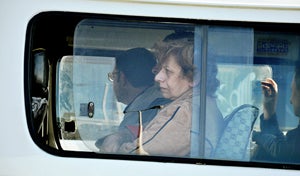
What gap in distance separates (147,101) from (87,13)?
56 centimetres

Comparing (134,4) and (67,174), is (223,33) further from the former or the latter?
(67,174)

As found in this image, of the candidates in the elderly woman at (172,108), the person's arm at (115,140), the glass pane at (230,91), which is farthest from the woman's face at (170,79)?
the person's arm at (115,140)

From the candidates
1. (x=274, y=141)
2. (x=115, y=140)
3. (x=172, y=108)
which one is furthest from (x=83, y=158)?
(x=274, y=141)

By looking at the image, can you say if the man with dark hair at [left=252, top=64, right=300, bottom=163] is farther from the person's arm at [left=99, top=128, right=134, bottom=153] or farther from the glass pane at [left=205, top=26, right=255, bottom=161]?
the person's arm at [left=99, top=128, right=134, bottom=153]

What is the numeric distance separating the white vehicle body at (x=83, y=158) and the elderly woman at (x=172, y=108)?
100mm

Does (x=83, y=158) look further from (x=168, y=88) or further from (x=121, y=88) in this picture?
(x=168, y=88)

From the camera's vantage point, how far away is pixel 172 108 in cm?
377

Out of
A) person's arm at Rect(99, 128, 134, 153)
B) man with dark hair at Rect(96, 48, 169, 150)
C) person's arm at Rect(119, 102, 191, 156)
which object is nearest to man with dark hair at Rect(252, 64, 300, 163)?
person's arm at Rect(119, 102, 191, 156)

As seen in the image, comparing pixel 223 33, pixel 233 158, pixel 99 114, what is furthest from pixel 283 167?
pixel 99 114

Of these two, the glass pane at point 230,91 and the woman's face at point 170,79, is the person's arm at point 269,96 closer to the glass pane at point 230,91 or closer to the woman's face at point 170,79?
the glass pane at point 230,91

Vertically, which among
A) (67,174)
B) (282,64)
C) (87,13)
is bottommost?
(67,174)

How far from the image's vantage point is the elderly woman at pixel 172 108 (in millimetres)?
3750

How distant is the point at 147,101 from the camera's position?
148 inches

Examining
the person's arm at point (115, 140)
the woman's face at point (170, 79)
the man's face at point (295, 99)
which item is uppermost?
the woman's face at point (170, 79)
